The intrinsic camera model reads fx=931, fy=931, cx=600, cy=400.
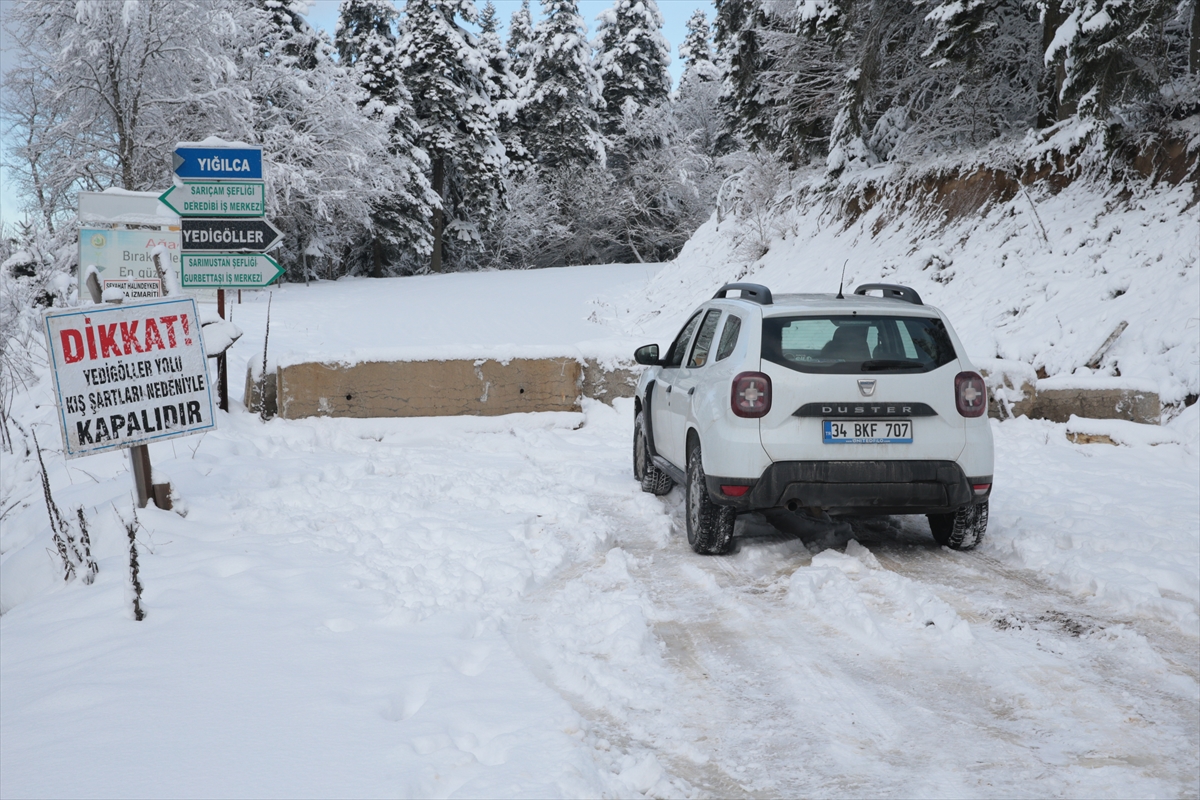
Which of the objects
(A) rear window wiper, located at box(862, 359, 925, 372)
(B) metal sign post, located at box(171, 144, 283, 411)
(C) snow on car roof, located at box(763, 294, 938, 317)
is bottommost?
(A) rear window wiper, located at box(862, 359, 925, 372)

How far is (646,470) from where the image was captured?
7918 millimetres

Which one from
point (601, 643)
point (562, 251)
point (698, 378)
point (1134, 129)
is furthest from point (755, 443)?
point (562, 251)

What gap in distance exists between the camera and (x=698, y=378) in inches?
252

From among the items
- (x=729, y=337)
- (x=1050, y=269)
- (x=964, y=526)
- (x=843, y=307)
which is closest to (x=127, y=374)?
(x=729, y=337)

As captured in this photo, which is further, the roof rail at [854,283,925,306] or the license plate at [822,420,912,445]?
the roof rail at [854,283,925,306]

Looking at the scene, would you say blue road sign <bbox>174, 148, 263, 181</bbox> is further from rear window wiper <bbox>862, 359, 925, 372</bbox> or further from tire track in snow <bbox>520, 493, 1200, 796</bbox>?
rear window wiper <bbox>862, 359, 925, 372</bbox>

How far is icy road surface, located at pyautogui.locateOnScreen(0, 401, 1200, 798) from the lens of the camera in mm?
3188

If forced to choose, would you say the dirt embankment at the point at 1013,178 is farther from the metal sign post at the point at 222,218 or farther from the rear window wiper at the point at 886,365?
the metal sign post at the point at 222,218

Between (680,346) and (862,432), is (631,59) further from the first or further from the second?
(862,432)

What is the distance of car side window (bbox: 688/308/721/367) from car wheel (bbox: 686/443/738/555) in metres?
0.81

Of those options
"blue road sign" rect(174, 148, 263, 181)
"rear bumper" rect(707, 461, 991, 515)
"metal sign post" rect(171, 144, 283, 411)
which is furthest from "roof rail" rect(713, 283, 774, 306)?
"blue road sign" rect(174, 148, 263, 181)

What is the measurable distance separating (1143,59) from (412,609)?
11692 millimetres

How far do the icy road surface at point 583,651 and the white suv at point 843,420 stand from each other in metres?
0.45

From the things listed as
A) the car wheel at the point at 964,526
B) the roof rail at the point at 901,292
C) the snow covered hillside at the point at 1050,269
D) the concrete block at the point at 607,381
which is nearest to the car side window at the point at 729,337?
the roof rail at the point at 901,292
